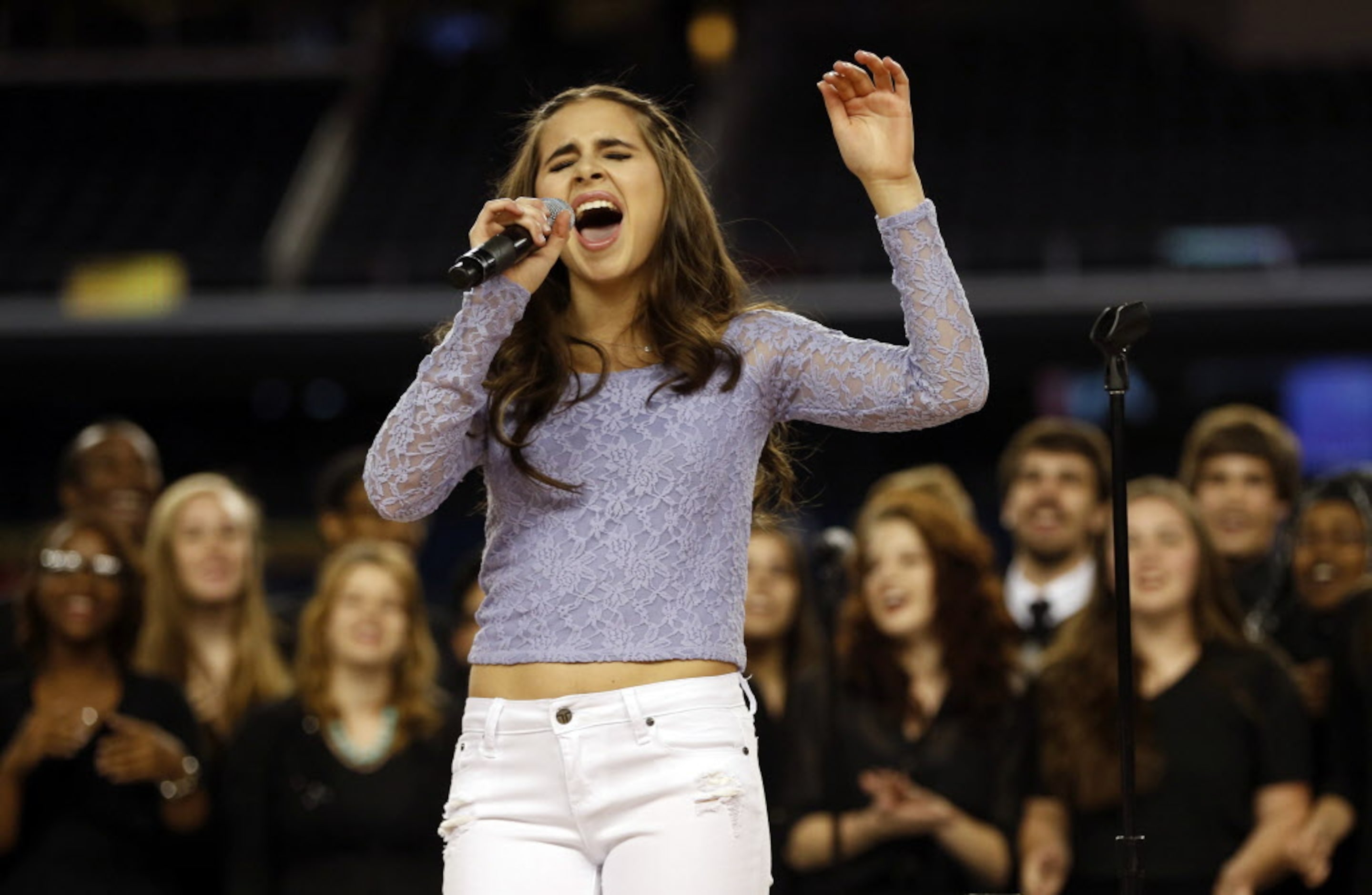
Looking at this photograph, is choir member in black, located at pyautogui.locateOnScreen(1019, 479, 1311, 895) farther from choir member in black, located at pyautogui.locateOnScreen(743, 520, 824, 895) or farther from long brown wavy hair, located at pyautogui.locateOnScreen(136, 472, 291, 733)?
long brown wavy hair, located at pyautogui.locateOnScreen(136, 472, 291, 733)

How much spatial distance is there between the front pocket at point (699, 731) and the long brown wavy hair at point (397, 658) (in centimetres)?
211

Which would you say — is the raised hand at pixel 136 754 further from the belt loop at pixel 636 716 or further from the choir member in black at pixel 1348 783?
the choir member in black at pixel 1348 783

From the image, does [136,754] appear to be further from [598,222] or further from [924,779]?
[598,222]

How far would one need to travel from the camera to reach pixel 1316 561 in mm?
3898

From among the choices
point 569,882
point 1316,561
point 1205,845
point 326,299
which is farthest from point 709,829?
point 326,299

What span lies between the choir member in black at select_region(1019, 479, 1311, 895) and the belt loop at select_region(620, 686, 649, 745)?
5.79 feet

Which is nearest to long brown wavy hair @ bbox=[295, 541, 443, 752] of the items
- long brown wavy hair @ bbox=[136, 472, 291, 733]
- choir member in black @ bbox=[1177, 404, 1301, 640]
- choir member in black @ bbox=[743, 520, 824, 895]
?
long brown wavy hair @ bbox=[136, 472, 291, 733]

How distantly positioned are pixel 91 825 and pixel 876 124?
2590mm

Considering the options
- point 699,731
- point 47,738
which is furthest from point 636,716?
point 47,738

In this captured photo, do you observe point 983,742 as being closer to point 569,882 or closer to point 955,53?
point 569,882

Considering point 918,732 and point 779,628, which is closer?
point 918,732

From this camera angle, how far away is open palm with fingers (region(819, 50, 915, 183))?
1.99m

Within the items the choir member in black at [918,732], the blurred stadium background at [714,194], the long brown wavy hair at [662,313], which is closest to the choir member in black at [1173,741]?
the choir member in black at [918,732]

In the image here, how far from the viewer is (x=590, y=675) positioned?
76.0 inches
